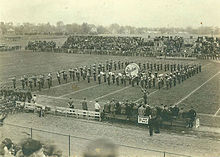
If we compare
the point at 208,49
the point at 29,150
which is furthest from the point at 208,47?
the point at 29,150

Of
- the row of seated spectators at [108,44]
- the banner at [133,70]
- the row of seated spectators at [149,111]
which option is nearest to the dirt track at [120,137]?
the row of seated spectators at [149,111]

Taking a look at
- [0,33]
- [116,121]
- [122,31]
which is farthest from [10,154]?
[122,31]

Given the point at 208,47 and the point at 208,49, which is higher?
the point at 208,47

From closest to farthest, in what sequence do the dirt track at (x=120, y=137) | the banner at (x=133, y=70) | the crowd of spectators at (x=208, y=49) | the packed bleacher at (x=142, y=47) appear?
the dirt track at (x=120, y=137) < the banner at (x=133, y=70) < the crowd of spectators at (x=208, y=49) < the packed bleacher at (x=142, y=47)

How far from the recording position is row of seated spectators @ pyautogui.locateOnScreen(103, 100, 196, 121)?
44.1 ft

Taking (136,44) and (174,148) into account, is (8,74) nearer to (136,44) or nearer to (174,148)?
(174,148)

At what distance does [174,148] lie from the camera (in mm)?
11016

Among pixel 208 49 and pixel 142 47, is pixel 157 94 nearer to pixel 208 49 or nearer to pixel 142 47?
pixel 208 49

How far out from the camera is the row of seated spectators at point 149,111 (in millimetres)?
13453

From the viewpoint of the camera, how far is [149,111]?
13703 mm

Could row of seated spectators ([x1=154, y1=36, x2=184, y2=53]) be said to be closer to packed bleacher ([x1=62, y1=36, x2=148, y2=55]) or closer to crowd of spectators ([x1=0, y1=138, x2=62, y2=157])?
packed bleacher ([x1=62, y1=36, x2=148, y2=55])

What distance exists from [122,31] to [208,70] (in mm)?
64150

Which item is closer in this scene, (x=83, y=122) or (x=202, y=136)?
(x=202, y=136)

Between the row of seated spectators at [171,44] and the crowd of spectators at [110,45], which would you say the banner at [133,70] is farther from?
the row of seated spectators at [171,44]
